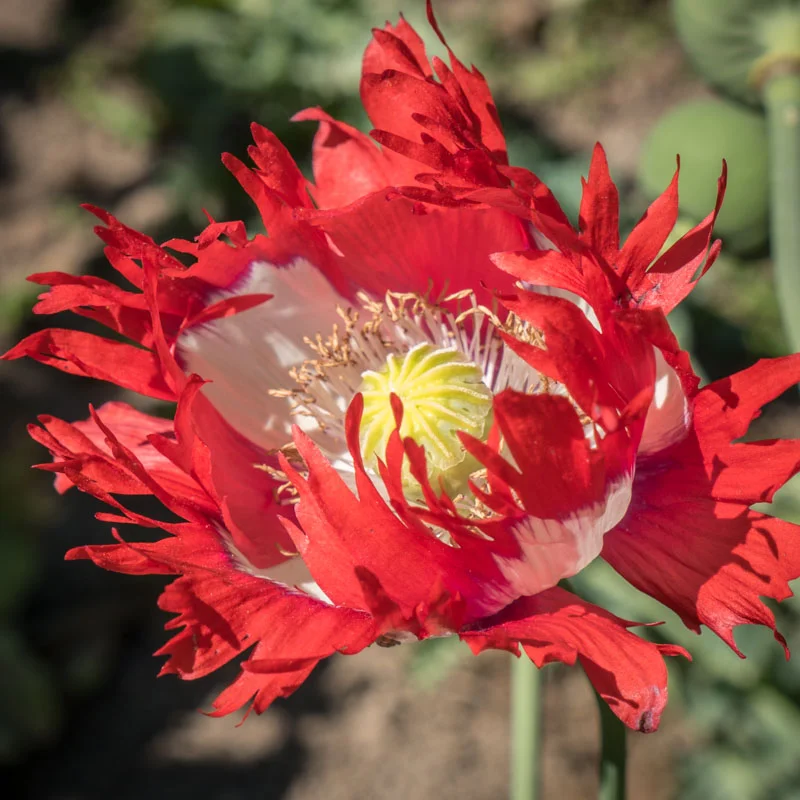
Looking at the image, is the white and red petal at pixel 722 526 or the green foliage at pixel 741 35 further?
the green foliage at pixel 741 35

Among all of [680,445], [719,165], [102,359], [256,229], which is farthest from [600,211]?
[256,229]

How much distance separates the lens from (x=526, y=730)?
136cm

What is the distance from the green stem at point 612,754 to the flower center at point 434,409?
1.09 feet

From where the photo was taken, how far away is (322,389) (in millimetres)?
1434

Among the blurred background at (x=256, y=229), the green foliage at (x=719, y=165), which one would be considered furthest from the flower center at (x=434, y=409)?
the green foliage at (x=719, y=165)

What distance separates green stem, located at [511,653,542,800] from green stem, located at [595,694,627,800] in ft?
0.52

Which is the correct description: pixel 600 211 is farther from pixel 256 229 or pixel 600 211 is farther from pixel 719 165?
pixel 256 229

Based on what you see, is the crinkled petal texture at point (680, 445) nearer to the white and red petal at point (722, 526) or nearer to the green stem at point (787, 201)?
the white and red petal at point (722, 526)

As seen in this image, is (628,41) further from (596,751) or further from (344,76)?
(596,751)

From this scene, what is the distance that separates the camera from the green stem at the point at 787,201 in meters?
1.41

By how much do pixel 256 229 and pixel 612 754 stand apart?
1989mm

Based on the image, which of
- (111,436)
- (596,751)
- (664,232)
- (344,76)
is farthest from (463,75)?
(344,76)

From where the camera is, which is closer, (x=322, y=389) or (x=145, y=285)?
(x=145, y=285)

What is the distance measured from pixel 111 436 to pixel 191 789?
1.94 metres
